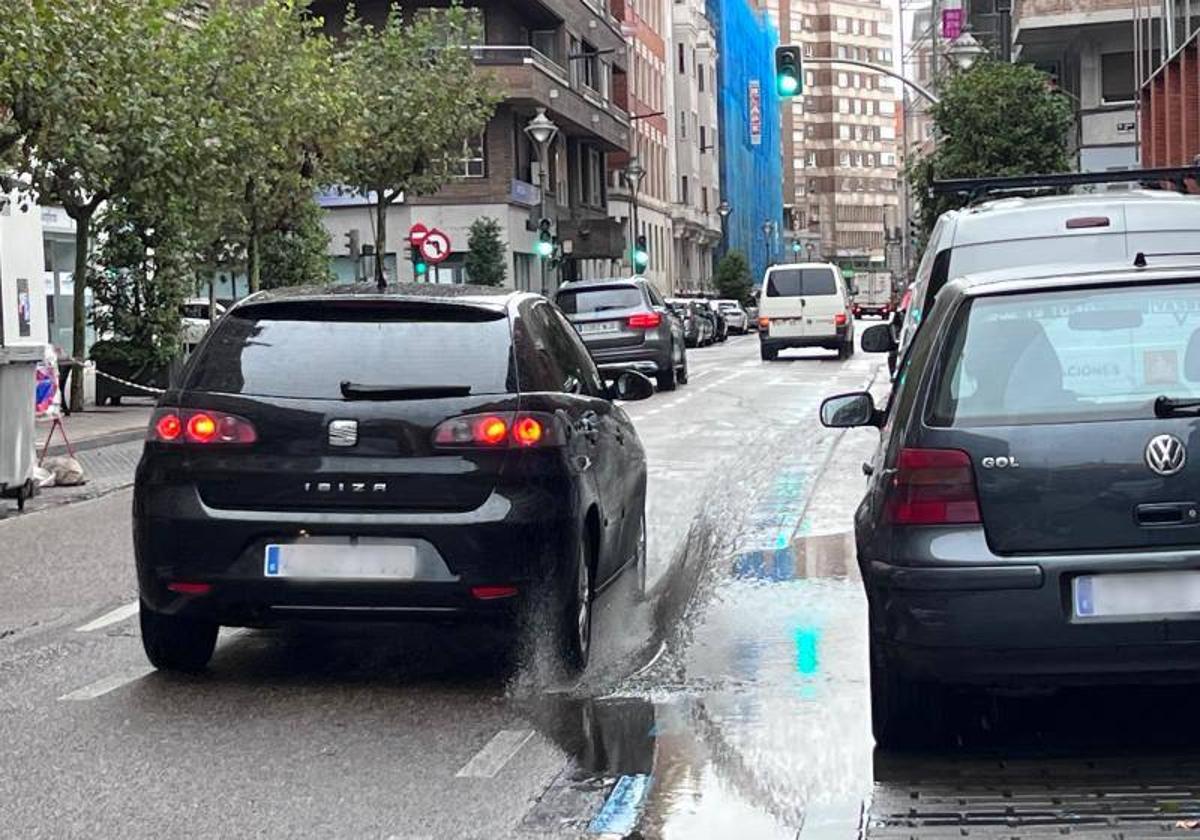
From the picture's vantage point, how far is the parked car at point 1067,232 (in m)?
10.8

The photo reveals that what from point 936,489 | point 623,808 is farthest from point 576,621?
point 936,489

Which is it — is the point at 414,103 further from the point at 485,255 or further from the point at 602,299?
the point at 602,299

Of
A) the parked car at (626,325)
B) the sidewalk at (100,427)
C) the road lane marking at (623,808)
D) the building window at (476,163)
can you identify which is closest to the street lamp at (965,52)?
the parked car at (626,325)

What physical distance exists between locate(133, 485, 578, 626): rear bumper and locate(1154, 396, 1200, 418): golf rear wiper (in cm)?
262

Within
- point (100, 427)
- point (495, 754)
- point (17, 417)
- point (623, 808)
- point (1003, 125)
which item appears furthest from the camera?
→ point (1003, 125)

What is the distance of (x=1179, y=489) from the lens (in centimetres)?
583

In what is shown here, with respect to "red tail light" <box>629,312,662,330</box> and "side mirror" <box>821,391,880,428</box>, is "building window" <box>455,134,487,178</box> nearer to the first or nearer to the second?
"red tail light" <box>629,312,662,330</box>

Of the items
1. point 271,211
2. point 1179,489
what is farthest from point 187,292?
point 1179,489

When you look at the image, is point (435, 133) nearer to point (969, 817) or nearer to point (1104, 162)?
point (1104, 162)

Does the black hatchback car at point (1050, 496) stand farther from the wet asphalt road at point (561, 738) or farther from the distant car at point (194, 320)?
the distant car at point (194, 320)

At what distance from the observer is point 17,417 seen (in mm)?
15930

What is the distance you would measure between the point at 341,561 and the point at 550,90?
5288 cm

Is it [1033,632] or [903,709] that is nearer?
[1033,632]

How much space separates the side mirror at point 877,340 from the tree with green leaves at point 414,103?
2507 cm
